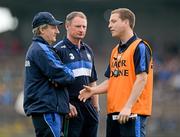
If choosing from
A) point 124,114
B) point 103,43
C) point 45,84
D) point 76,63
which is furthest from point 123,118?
point 103,43

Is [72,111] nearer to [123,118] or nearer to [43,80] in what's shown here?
[43,80]

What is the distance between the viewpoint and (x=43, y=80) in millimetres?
8328

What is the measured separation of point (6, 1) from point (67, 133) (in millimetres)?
18548

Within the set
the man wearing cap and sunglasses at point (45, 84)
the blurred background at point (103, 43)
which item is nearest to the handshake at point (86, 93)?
the man wearing cap and sunglasses at point (45, 84)

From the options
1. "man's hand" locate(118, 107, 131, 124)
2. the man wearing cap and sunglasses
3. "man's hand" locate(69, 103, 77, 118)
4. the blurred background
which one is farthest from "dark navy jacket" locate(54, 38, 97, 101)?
the blurred background

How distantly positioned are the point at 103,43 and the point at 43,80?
19.7m

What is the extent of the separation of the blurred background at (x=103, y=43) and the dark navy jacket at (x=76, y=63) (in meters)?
12.1

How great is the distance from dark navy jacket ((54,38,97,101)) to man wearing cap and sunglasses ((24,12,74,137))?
0.64 metres

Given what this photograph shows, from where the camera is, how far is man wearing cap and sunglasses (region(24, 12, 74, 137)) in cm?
826

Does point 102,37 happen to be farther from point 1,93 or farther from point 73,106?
point 73,106

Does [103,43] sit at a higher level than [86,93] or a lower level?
higher

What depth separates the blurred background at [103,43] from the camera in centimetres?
2189

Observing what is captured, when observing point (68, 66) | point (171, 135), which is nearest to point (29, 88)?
point (68, 66)

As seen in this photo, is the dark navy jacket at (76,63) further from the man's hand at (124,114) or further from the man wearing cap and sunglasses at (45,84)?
the man's hand at (124,114)
